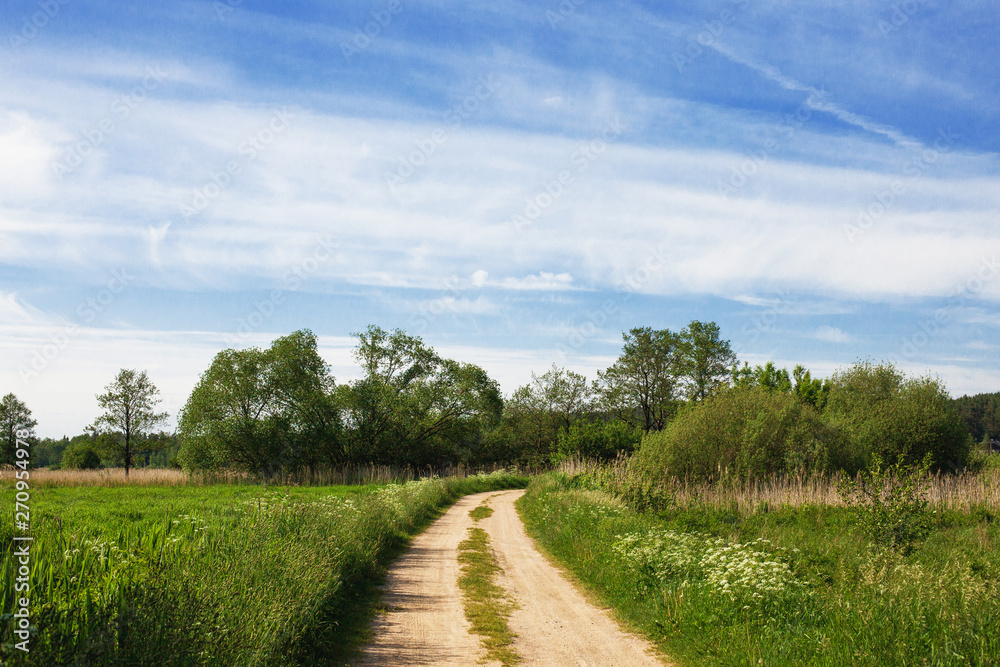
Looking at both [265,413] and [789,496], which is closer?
[789,496]

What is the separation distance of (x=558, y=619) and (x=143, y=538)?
5.55 meters

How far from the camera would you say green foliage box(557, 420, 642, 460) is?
47.0 metres

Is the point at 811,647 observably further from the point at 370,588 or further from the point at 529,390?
the point at 529,390

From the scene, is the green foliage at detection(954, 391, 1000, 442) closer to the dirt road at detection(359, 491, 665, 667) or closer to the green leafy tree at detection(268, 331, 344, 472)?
the green leafy tree at detection(268, 331, 344, 472)

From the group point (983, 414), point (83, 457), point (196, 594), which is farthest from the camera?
point (983, 414)

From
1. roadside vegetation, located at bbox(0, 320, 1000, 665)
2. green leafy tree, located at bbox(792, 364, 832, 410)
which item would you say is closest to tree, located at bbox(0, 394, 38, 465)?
roadside vegetation, located at bbox(0, 320, 1000, 665)

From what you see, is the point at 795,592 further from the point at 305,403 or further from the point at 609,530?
the point at 305,403

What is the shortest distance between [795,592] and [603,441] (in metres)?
40.1

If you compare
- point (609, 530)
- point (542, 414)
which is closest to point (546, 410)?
point (542, 414)

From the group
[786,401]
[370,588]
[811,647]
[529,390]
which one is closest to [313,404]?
[529,390]

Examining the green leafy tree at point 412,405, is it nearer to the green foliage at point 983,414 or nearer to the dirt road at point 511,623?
the dirt road at point 511,623

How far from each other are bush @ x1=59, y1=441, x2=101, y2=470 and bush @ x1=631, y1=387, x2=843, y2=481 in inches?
2246

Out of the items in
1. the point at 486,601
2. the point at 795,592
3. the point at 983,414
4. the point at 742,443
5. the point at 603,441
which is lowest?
the point at 983,414

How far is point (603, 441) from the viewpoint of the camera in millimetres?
47406
